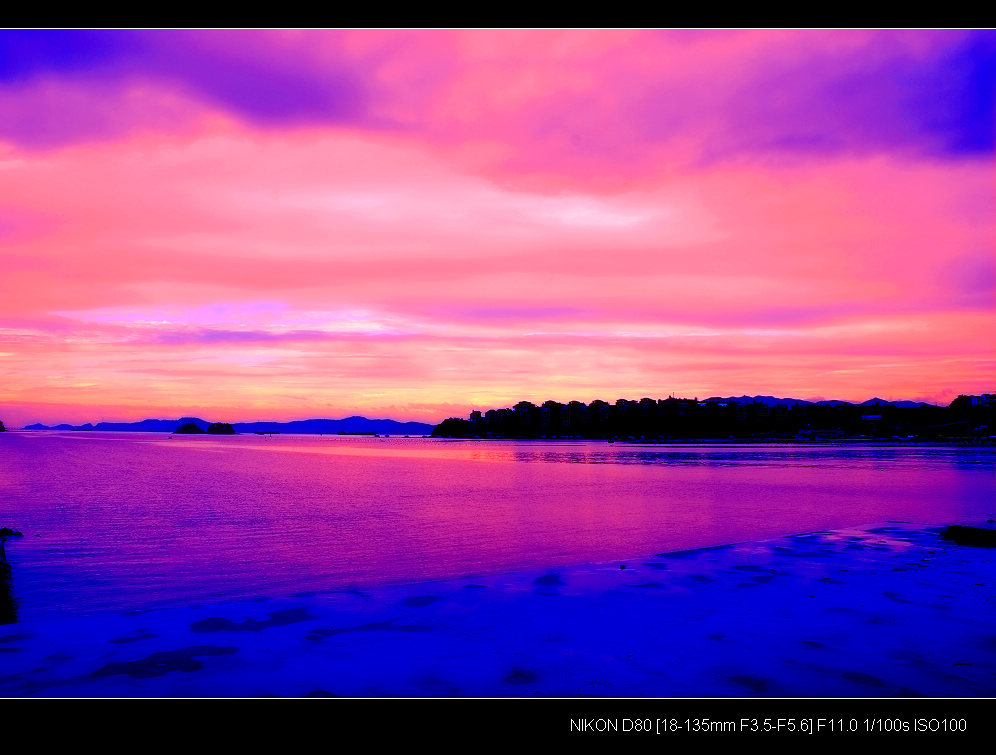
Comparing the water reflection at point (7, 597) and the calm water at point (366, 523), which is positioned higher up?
the water reflection at point (7, 597)

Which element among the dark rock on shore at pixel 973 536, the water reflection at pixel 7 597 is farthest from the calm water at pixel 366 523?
the dark rock on shore at pixel 973 536

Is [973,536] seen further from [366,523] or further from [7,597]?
[7,597]

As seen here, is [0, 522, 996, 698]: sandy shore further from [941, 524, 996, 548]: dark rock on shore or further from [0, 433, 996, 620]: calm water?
[941, 524, 996, 548]: dark rock on shore

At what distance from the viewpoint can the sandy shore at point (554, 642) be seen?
589 cm

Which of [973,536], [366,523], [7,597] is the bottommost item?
[366,523]

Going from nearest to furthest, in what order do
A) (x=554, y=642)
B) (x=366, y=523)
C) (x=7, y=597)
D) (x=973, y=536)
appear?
(x=554, y=642)
(x=7, y=597)
(x=973, y=536)
(x=366, y=523)

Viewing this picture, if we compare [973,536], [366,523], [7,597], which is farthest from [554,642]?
[366,523]

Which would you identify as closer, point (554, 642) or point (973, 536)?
point (554, 642)

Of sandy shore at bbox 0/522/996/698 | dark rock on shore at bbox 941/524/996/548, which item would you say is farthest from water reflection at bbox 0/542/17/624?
dark rock on shore at bbox 941/524/996/548

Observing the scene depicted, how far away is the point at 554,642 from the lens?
7176mm

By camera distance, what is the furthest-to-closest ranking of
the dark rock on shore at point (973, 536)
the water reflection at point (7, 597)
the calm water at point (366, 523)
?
the dark rock on shore at point (973, 536) → the calm water at point (366, 523) → the water reflection at point (7, 597)

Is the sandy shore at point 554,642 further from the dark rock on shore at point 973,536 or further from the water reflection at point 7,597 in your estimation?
the dark rock on shore at point 973,536

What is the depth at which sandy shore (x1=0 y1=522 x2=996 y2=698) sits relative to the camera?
5.89 m

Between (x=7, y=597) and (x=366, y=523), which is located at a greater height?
(x=7, y=597)
